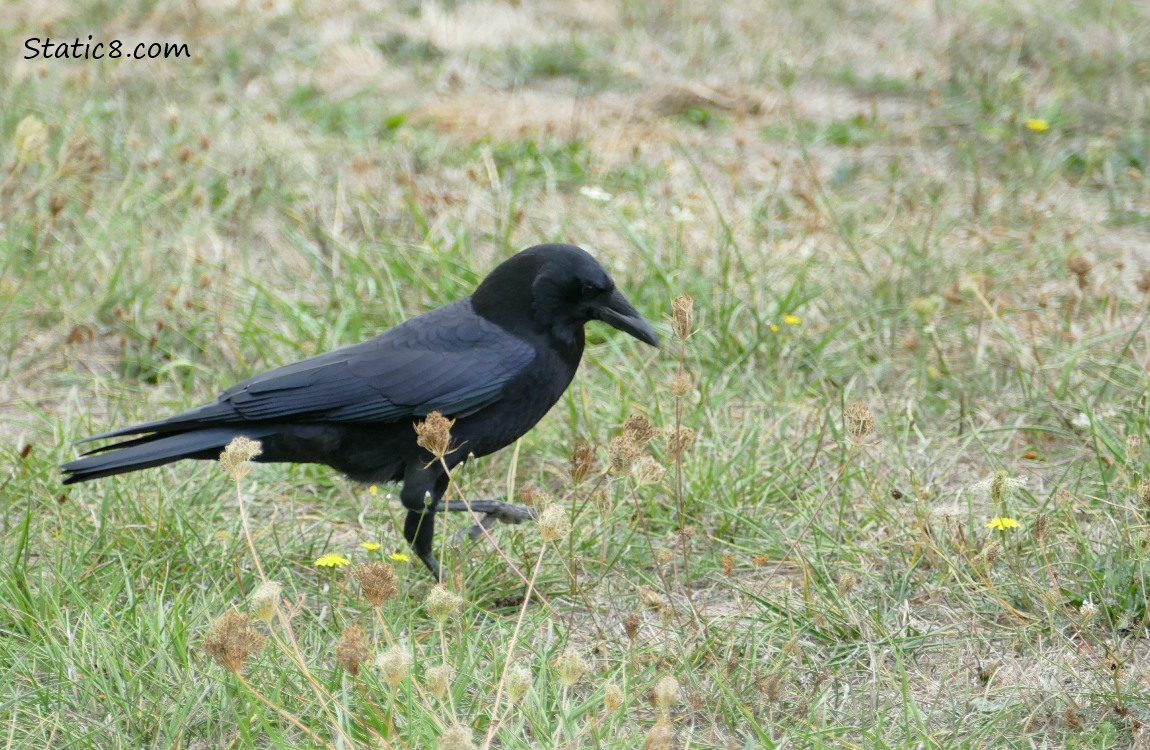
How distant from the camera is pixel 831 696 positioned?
2951mm

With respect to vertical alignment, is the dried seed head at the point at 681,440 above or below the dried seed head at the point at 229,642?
below

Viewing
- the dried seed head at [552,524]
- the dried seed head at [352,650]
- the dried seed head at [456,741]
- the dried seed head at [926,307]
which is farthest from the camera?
the dried seed head at [926,307]

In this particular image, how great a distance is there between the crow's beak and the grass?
212 millimetres

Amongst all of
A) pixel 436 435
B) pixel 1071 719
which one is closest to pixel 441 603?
pixel 436 435

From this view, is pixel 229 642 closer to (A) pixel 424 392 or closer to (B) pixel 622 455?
(B) pixel 622 455

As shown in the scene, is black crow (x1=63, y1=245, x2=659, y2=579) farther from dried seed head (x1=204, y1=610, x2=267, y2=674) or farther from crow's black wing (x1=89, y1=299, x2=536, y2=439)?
dried seed head (x1=204, y1=610, x2=267, y2=674)

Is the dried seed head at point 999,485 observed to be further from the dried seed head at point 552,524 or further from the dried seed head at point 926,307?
the dried seed head at point 926,307

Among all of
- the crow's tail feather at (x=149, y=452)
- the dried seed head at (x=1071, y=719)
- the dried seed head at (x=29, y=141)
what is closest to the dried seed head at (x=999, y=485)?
the dried seed head at (x=1071, y=719)

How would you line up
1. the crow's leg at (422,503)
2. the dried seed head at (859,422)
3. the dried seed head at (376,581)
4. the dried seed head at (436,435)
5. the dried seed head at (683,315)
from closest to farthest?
1. the dried seed head at (376,581)
2. the dried seed head at (436,435)
3. the dried seed head at (859,422)
4. the dried seed head at (683,315)
5. the crow's leg at (422,503)

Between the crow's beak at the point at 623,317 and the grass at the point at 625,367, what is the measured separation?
212mm

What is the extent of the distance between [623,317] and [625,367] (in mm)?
912

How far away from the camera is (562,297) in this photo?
3.79 meters

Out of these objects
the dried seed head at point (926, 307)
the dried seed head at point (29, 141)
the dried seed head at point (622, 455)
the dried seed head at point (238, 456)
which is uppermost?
the dried seed head at point (29, 141)

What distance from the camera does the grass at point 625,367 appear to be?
2.83m
